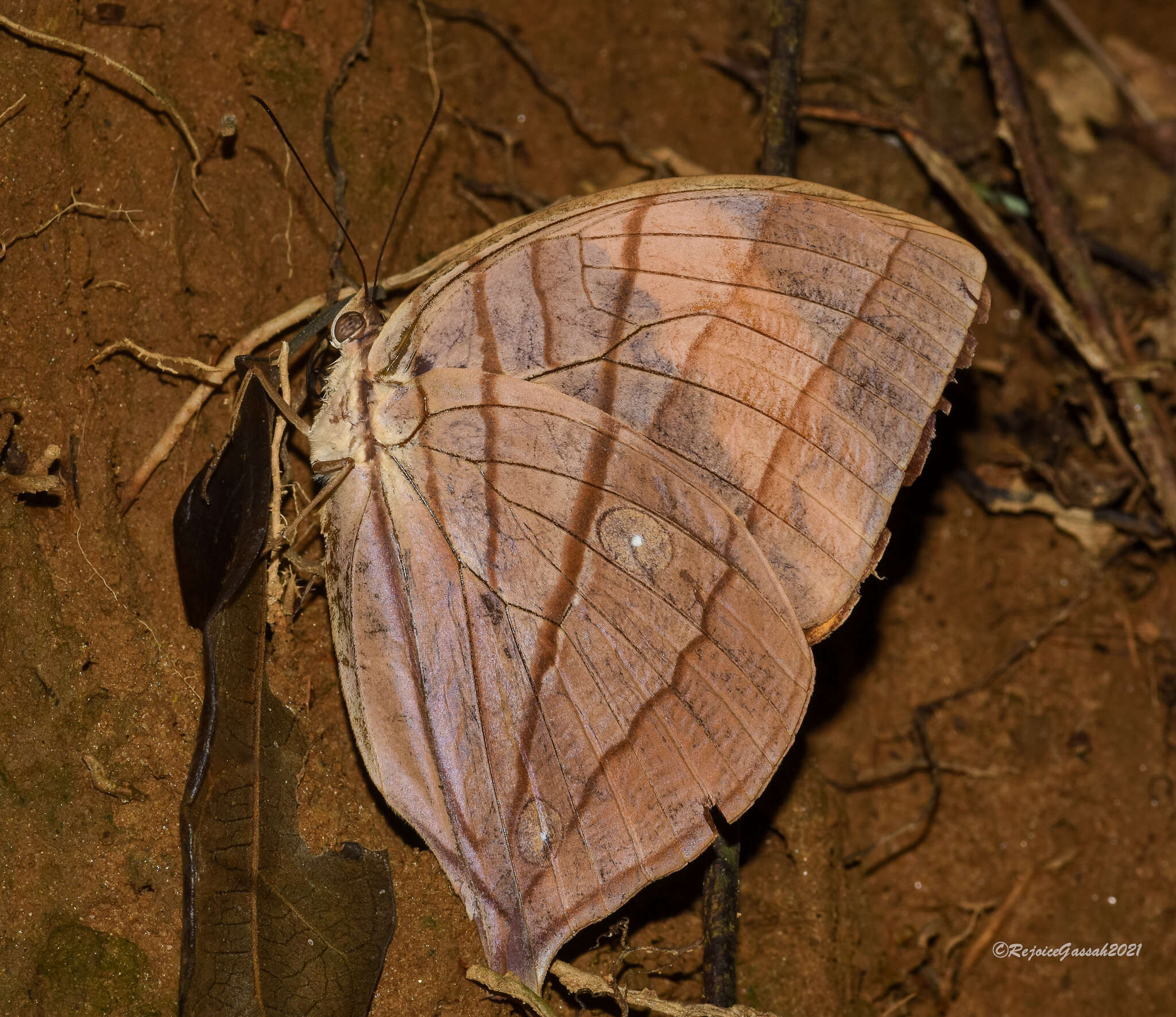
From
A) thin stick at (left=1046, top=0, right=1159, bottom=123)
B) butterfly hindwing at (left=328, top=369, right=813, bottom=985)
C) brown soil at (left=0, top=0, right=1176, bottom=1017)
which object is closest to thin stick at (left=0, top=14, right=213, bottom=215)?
brown soil at (left=0, top=0, right=1176, bottom=1017)

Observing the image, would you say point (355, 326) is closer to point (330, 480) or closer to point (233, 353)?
point (330, 480)

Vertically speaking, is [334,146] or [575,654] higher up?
[334,146]

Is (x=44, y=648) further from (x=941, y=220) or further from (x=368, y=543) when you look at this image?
(x=941, y=220)

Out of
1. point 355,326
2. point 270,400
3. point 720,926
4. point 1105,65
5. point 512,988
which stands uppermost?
point 355,326

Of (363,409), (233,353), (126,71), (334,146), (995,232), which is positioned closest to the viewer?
(363,409)

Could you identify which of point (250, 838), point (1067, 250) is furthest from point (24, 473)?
point (1067, 250)
